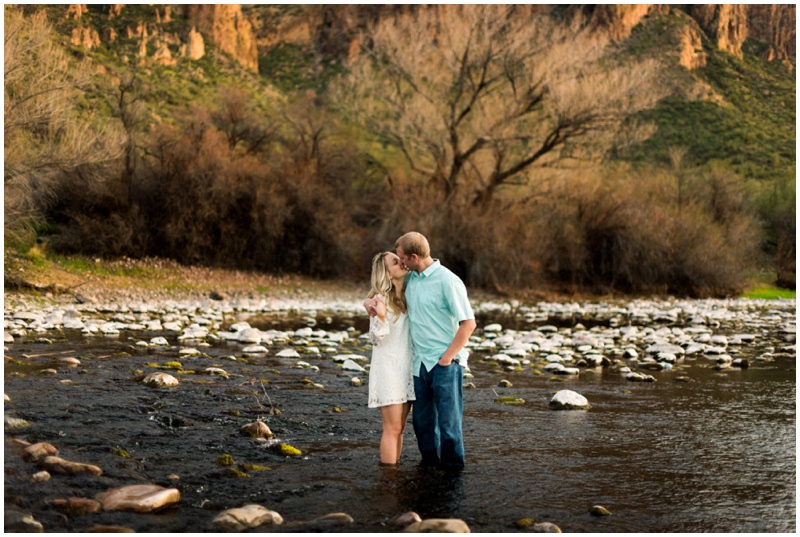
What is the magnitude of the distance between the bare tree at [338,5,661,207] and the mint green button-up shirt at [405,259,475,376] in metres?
27.1

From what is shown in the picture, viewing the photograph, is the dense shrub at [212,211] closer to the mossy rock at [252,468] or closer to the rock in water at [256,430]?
the rock in water at [256,430]

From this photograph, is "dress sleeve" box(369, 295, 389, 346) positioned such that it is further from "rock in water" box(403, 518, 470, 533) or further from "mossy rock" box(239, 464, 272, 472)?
"rock in water" box(403, 518, 470, 533)

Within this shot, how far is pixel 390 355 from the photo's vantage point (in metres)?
6.27

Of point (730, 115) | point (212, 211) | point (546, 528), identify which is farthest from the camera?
point (730, 115)

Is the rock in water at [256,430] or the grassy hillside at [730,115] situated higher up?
the grassy hillside at [730,115]

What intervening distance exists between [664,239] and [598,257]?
2.61m

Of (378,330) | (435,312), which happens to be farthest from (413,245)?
(378,330)

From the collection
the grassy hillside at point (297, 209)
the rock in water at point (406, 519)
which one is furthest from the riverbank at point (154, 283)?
the rock in water at point (406, 519)

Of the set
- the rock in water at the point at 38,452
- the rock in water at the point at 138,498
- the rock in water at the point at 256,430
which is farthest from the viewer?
the rock in water at the point at 256,430

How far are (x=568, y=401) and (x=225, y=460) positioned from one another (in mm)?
4179

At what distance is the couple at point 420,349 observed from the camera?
19.7 feet

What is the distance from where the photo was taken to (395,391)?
614 cm

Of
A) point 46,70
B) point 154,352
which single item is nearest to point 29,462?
point 154,352

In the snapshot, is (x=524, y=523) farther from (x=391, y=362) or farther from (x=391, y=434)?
(x=391, y=362)
